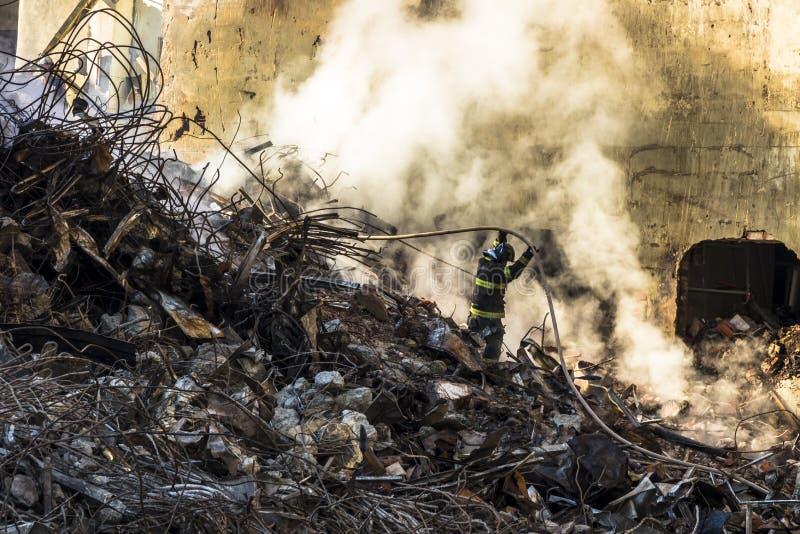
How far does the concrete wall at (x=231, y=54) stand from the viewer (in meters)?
9.95

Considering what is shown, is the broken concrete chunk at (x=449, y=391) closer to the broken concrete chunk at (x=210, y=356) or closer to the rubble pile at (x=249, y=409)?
the rubble pile at (x=249, y=409)

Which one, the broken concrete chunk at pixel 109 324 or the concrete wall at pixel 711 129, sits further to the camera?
the concrete wall at pixel 711 129

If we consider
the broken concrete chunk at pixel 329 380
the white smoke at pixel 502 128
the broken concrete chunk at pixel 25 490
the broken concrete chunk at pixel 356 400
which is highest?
the white smoke at pixel 502 128

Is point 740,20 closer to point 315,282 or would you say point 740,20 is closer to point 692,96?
point 692,96

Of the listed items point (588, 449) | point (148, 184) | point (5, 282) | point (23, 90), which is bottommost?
point (588, 449)

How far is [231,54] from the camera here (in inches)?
404

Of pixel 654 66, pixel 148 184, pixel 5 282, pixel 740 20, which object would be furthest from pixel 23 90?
pixel 740 20

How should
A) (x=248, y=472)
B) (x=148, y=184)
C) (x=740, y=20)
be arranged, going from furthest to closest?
(x=740, y=20)
(x=148, y=184)
(x=248, y=472)

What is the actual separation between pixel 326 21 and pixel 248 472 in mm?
7567

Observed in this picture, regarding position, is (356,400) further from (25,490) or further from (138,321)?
(25,490)

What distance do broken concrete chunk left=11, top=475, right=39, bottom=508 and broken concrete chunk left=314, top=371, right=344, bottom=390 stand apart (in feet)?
6.13

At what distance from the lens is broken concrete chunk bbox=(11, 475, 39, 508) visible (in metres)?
2.77

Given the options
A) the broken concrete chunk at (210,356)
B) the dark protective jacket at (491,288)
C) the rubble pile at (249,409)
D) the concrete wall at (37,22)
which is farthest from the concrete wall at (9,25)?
the broken concrete chunk at (210,356)

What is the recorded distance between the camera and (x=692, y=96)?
27.4ft
